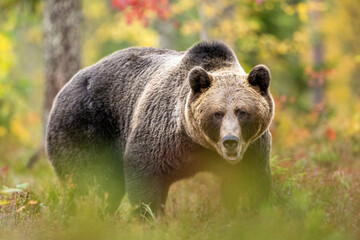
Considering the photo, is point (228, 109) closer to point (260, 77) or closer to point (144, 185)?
point (260, 77)

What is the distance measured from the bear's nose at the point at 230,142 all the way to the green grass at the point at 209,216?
1.89 ft

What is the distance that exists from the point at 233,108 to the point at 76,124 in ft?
7.00

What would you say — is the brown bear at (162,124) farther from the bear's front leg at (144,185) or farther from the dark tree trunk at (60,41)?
the dark tree trunk at (60,41)

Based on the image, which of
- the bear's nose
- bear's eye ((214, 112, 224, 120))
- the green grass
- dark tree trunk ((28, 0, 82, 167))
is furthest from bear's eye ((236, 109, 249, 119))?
dark tree trunk ((28, 0, 82, 167))

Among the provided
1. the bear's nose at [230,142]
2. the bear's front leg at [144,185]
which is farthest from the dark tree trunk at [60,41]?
the bear's nose at [230,142]

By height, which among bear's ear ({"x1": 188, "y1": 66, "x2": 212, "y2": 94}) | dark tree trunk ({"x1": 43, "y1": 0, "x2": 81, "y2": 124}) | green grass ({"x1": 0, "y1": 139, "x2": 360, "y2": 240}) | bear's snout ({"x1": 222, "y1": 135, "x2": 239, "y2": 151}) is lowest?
green grass ({"x1": 0, "y1": 139, "x2": 360, "y2": 240})

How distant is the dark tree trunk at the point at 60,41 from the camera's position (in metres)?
9.09

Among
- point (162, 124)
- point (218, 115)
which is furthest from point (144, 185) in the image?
point (218, 115)

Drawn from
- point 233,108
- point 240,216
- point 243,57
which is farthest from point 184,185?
point 243,57

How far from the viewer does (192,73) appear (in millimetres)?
4820

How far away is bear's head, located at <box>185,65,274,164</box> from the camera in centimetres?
455

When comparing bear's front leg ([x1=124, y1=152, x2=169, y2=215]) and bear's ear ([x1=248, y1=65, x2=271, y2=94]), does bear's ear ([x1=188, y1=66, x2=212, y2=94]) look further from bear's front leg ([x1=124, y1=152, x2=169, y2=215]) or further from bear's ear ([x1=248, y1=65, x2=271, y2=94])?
bear's front leg ([x1=124, y1=152, x2=169, y2=215])

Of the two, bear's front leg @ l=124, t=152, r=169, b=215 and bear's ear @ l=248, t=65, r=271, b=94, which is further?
bear's front leg @ l=124, t=152, r=169, b=215

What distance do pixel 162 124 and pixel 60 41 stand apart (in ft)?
14.4
